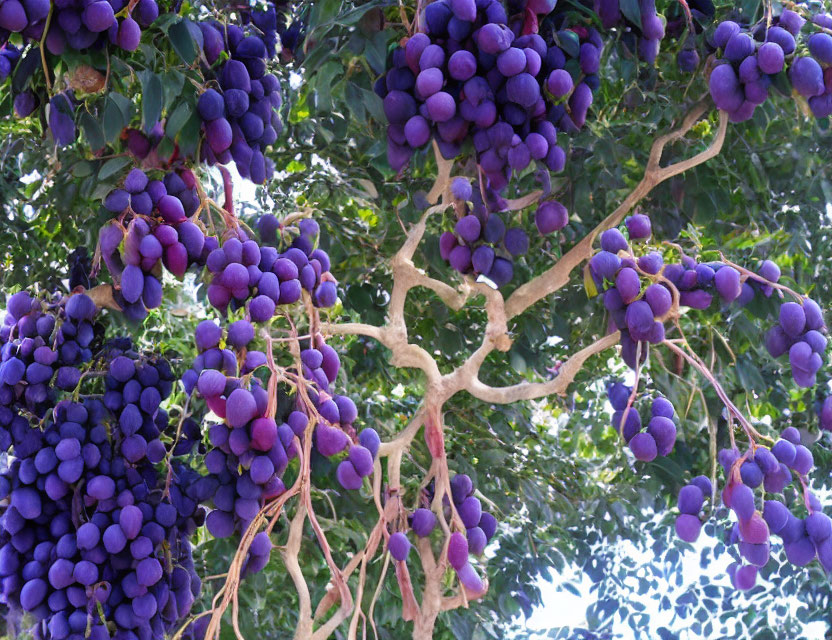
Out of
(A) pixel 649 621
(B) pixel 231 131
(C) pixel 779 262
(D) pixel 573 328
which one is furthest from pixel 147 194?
(A) pixel 649 621

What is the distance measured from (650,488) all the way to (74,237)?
131 cm

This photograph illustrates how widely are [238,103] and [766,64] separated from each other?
0.74m

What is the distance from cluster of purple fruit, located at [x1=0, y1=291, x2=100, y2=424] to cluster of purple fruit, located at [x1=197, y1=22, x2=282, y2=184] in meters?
0.33

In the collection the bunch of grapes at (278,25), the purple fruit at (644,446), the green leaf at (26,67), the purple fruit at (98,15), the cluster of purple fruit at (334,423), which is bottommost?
the cluster of purple fruit at (334,423)

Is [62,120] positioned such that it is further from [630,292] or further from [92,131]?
[630,292]

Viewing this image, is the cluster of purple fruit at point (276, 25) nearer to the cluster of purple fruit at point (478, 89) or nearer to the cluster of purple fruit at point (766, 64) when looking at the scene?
the cluster of purple fruit at point (478, 89)

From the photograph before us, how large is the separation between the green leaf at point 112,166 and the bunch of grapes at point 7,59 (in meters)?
0.18

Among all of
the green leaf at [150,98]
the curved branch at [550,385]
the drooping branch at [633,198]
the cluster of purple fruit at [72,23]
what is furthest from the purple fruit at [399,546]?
the cluster of purple fruit at [72,23]

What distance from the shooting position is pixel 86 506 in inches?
67.1

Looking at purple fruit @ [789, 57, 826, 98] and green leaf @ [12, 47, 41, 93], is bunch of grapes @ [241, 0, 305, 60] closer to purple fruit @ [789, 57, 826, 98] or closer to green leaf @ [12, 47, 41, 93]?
green leaf @ [12, 47, 41, 93]

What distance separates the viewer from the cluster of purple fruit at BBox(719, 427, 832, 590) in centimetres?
142

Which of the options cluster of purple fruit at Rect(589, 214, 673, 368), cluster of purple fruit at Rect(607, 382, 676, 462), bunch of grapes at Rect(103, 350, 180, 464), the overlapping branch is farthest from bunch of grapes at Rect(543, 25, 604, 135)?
bunch of grapes at Rect(103, 350, 180, 464)

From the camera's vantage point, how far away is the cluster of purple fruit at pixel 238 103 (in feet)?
5.08

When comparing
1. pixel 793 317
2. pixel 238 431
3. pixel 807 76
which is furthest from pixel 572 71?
pixel 238 431
